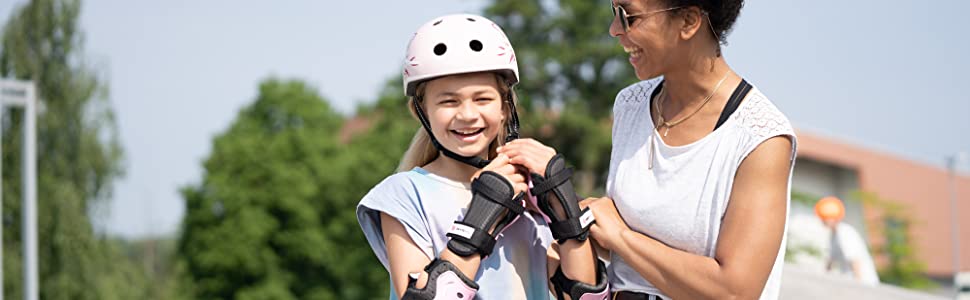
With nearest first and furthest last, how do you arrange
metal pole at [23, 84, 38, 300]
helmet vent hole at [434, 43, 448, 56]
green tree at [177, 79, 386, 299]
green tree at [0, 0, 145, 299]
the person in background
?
helmet vent hole at [434, 43, 448, 56]
the person in background
metal pole at [23, 84, 38, 300]
green tree at [0, 0, 145, 299]
green tree at [177, 79, 386, 299]

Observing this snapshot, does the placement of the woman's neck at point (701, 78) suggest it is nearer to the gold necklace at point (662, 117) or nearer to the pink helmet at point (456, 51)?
the gold necklace at point (662, 117)

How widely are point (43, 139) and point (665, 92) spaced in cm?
3240

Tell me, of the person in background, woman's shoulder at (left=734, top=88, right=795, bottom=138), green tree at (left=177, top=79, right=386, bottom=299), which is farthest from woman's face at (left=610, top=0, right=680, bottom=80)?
green tree at (left=177, top=79, right=386, bottom=299)

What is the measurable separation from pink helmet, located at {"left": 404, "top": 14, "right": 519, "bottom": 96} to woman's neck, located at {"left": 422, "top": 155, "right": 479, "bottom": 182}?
0.25 meters

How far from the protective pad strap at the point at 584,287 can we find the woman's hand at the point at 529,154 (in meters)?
0.34

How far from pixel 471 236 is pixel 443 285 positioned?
160mm

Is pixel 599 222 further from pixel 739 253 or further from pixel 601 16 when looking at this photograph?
pixel 601 16

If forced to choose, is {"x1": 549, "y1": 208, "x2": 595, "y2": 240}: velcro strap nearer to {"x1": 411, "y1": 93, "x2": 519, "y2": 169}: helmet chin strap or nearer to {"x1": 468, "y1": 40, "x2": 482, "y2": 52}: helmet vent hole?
{"x1": 411, "y1": 93, "x2": 519, "y2": 169}: helmet chin strap

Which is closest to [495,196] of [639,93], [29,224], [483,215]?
[483,215]

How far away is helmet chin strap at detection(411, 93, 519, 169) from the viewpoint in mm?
3408

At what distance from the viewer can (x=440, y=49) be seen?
335 cm

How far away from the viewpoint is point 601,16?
36.2 meters

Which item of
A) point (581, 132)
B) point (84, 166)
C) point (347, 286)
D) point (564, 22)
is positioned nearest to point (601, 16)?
point (564, 22)

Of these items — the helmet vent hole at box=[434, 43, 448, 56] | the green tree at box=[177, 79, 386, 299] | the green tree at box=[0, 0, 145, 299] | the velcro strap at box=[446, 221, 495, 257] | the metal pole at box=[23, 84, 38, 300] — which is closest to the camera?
the velcro strap at box=[446, 221, 495, 257]
